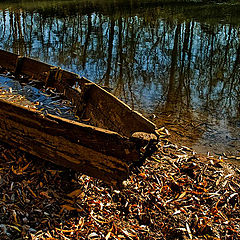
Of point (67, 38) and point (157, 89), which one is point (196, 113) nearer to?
point (157, 89)

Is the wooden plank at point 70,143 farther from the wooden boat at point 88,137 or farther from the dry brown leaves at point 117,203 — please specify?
the dry brown leaves at point 117,203

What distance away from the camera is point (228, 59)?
10.6m

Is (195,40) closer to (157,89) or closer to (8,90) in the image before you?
(157,89)

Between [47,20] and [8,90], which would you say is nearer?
[8,90]

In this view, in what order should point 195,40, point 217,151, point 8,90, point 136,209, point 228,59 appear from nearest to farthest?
point 136,209 → point 217,151 → point 8,90 → point 228,59 → point 195,40

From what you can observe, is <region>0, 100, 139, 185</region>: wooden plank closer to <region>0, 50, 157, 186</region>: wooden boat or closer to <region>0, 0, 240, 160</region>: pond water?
<region>0, 50, 157, 186</region>: wooden boat

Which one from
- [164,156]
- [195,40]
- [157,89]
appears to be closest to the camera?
[164,156]

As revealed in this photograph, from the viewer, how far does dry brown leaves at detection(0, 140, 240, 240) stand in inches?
127

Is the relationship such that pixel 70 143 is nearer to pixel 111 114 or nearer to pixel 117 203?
pixel 117 203

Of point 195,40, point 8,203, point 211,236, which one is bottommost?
point 211,236

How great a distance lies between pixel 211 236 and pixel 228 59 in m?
8.94

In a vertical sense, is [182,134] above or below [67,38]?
below

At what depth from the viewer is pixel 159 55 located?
439 inches

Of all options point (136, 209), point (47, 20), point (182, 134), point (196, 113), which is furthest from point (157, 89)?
point (47, 20)
